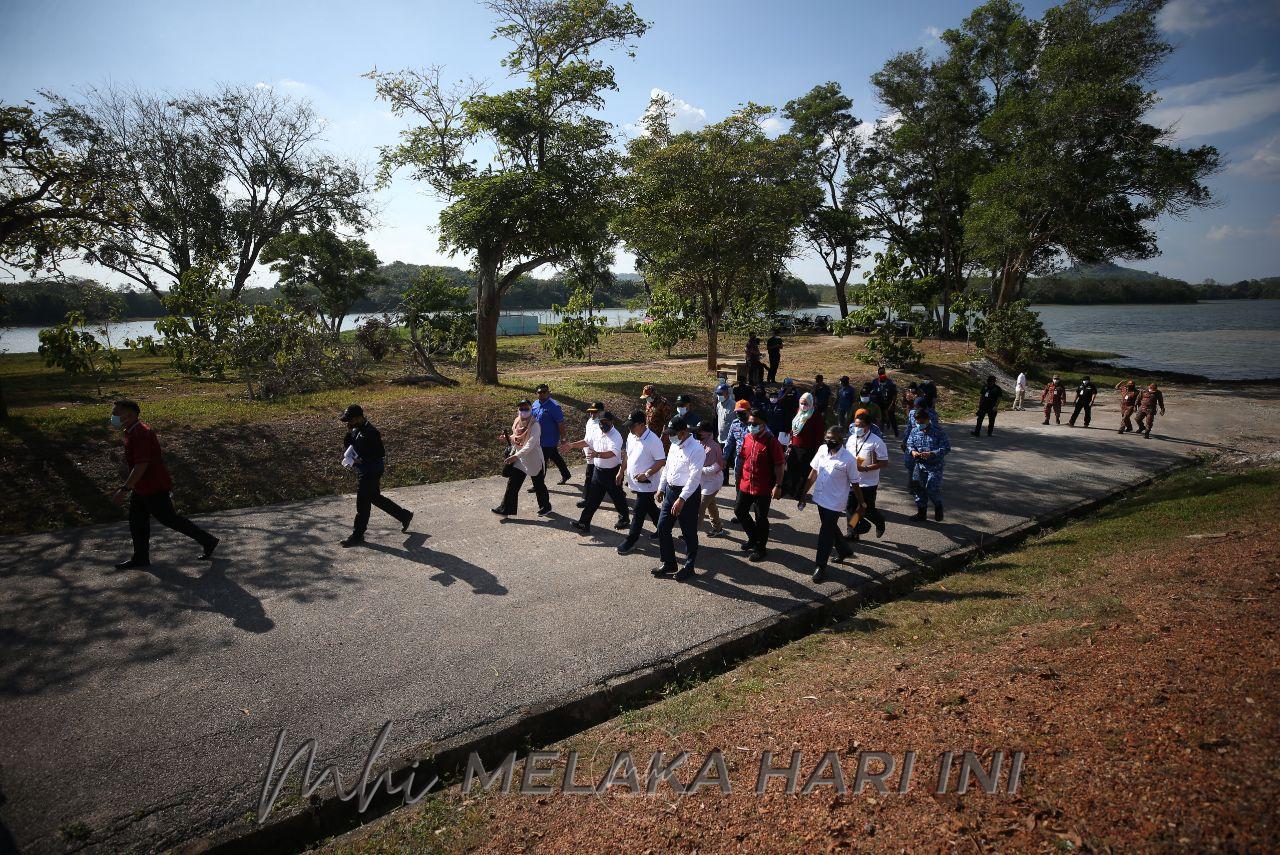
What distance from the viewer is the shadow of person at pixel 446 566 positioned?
22.2 ft

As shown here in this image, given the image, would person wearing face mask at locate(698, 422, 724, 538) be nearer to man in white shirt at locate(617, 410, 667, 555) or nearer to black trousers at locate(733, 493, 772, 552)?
black trousers at locate(733, 493, 772, 552)

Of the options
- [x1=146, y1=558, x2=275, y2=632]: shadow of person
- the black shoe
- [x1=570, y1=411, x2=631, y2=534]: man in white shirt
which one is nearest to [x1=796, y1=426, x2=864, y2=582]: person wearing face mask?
[x1=570, y1=411, x2=631, y2=534]: man in white shirt

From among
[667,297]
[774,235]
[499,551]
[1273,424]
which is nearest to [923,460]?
[499,551]

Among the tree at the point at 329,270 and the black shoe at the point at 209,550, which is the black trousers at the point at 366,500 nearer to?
the black shoe at the point at 209,550

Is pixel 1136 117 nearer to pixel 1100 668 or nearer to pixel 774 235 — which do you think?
pixel 774 235

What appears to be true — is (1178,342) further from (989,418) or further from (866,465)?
(866,465)

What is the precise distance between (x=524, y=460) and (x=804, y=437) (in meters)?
4.33

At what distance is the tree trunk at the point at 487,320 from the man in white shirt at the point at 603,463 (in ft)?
35.4

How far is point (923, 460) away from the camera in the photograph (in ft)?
28.9

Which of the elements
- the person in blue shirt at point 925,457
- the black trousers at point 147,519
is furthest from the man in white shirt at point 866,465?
the black trousers at point 147,519

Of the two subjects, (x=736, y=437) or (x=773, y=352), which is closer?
(x=736, y=437)

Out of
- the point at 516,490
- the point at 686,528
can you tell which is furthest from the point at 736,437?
the point at 516,490

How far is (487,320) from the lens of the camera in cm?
1833

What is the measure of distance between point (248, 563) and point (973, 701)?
782 centimetres
